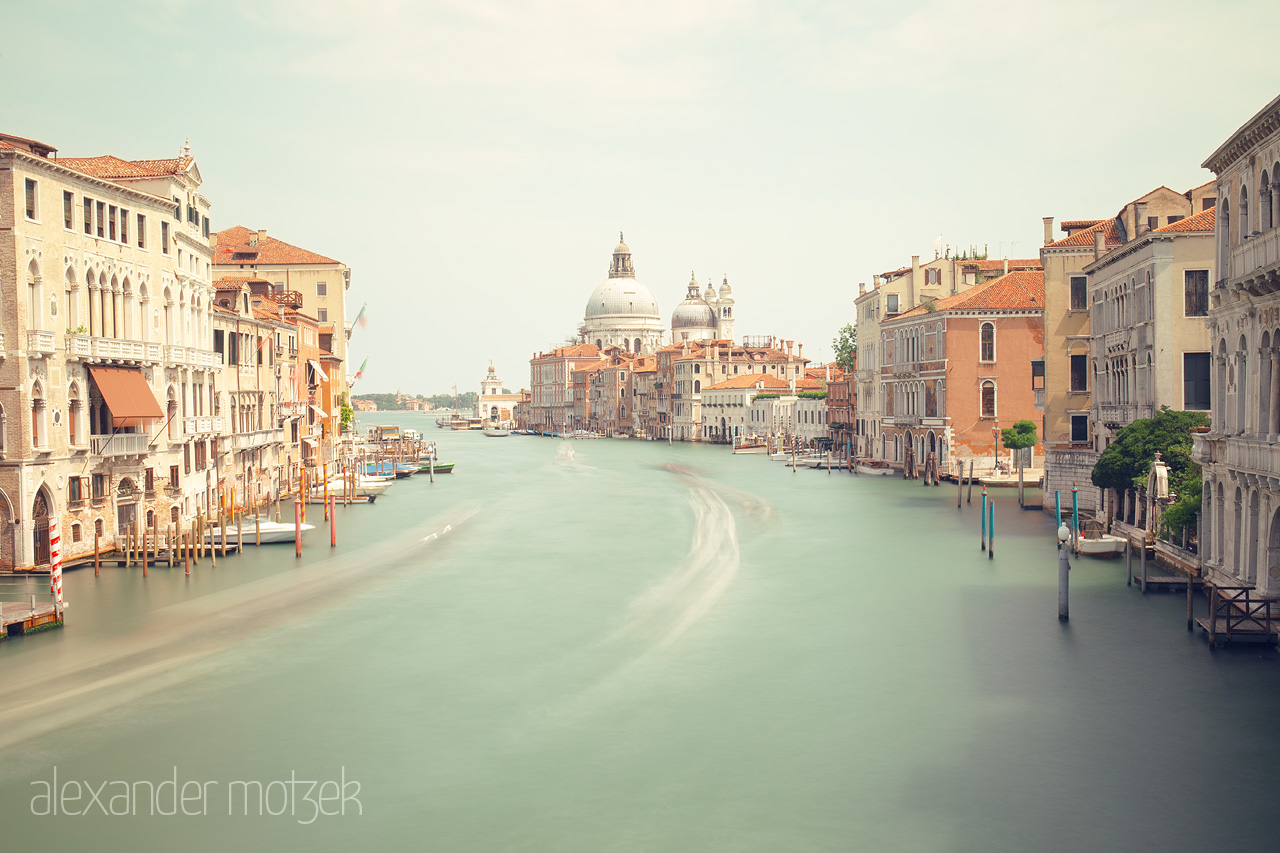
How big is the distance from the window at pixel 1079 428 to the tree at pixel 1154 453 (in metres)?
6.57

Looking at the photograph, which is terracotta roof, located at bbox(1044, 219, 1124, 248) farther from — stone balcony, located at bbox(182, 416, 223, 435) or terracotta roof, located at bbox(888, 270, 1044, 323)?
stone balcony, located at bbox(182, 416, 223, 435)

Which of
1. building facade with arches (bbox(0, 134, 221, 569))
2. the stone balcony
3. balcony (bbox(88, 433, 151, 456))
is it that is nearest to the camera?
building facade with arches (bbox(0, 134, 221, 569))

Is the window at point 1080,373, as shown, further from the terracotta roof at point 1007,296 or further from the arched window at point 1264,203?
the arched window at point 1264,203

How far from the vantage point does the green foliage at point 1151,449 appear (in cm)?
2041

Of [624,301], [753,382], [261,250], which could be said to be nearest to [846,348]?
[753,382]

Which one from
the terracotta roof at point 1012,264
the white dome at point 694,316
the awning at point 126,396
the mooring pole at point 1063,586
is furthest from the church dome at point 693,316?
the mooring pole at point 1063,586

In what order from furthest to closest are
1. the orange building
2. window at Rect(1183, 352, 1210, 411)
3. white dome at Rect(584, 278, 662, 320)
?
white dome at Rect(584, 278, 662, 320) < the orange building < window at Rect(1183, 352, 1210, 411)

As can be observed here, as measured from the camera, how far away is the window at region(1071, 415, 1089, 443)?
29906 millimetres

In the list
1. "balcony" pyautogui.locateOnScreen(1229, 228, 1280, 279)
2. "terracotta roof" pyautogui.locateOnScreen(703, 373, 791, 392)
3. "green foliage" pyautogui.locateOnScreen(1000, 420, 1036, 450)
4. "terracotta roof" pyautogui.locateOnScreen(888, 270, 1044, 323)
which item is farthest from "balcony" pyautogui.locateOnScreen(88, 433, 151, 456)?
"terracotta roof" pyautogui.locateOnScreen(703, 373, 791, 392)

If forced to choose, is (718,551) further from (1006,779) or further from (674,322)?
(674,322)

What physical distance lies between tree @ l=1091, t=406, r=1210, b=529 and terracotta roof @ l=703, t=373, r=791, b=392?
5600 cm

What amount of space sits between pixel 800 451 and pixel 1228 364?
4964 centimetres

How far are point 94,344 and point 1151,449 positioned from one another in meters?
20.0

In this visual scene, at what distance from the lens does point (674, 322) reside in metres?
115
